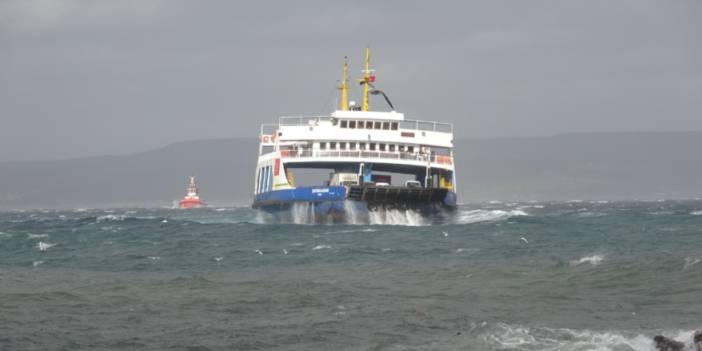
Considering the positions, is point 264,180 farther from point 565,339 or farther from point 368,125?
point 565,339

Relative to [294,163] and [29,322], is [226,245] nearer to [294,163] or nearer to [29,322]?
[294,163]

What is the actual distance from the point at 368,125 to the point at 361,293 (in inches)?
1420

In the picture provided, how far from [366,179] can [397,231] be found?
9.33 metres

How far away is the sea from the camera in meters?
21.6

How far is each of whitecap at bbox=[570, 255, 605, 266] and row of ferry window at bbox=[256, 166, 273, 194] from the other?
35205 mm

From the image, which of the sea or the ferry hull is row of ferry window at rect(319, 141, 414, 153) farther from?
the sea

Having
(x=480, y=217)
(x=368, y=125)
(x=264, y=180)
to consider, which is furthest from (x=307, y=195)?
(x=480, y=217)

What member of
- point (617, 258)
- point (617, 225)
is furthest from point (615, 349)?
point (617, 225)

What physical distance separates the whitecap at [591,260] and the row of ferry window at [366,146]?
2835 cm

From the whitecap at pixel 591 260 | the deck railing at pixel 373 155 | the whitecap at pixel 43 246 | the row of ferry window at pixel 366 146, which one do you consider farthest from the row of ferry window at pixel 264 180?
the whitecap at pixel 591 260

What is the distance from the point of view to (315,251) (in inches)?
1645

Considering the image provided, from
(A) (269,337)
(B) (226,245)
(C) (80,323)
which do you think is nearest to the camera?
(A) (269,337)

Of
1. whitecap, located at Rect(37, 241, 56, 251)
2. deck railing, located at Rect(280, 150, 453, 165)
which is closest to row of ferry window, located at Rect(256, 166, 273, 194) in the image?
deck railing, located at Rect(280, 150, 453, 165)

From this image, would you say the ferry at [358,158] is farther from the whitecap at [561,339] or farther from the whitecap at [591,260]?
the whitecap at [561,339]
